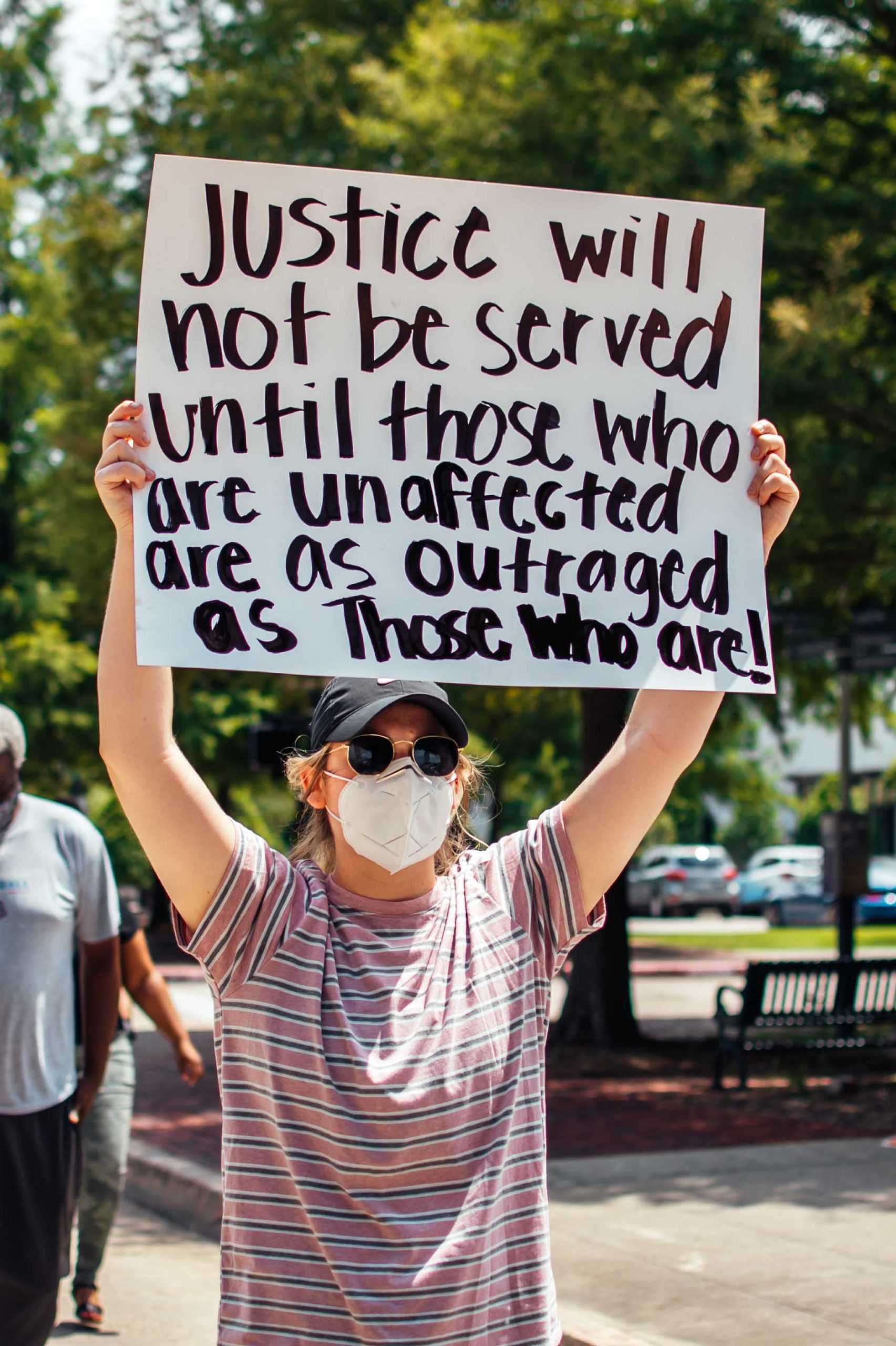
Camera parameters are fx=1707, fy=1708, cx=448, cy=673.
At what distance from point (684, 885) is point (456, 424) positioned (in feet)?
128

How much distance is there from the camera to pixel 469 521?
2922 millimetres

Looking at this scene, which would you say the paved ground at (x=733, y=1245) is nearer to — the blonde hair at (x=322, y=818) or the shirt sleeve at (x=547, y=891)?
the blonde hair at (x=322, y=818)

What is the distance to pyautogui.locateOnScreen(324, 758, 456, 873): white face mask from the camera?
104 inches

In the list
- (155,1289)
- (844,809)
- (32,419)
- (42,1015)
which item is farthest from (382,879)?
(32,419)

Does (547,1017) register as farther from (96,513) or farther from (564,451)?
(96,513)

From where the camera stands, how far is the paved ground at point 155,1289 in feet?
20.0

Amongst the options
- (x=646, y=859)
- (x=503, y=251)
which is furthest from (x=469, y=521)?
(x=646, y=859)

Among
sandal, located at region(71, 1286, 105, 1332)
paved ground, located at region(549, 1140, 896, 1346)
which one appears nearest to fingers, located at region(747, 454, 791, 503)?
paved ground, located at region(549, 1140, 896, 1346)

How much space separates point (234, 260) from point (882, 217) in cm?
782

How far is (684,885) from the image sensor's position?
41.1m

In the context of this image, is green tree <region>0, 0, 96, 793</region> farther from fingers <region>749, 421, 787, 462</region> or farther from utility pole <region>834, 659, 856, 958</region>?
fingers <region>749, 421, 787, 462</region>

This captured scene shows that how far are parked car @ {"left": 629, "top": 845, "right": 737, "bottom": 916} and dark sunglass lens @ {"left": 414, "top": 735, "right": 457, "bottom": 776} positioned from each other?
38.5 metres

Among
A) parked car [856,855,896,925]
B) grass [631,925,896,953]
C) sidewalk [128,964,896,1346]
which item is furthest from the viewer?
parked car [856,855,896,925]

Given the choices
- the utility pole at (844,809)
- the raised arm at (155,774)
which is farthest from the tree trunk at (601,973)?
the raised arm at (155,774)
